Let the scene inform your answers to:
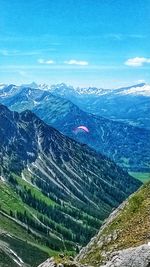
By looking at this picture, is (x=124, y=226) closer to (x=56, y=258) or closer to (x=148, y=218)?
(x=148, y=218)

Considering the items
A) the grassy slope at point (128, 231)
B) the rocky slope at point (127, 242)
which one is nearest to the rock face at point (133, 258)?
the rocky slope at point (127, 242)

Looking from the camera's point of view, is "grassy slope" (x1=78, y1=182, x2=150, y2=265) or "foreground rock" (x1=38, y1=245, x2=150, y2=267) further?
"grassy slope" (x1=78, y1=182, x2=150, y2=265)

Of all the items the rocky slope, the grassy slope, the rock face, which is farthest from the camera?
the grassy slope

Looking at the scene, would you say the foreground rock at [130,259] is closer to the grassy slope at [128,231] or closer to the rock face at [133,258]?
the rock face at [133,258]

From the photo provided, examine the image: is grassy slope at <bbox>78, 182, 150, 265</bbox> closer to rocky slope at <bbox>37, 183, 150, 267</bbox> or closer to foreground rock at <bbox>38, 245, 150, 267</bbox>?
rocky slope at <bbox>37, 183, 150, 267</bbox>

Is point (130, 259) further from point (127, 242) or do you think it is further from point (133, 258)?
point (127, 242)

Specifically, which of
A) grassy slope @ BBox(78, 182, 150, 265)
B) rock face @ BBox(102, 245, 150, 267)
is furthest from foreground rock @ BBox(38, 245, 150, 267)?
grassy slope @ BBox(78, 182, 150, 265)

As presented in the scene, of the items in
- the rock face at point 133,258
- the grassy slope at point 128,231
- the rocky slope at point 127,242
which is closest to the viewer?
the rock face at point 133,258
